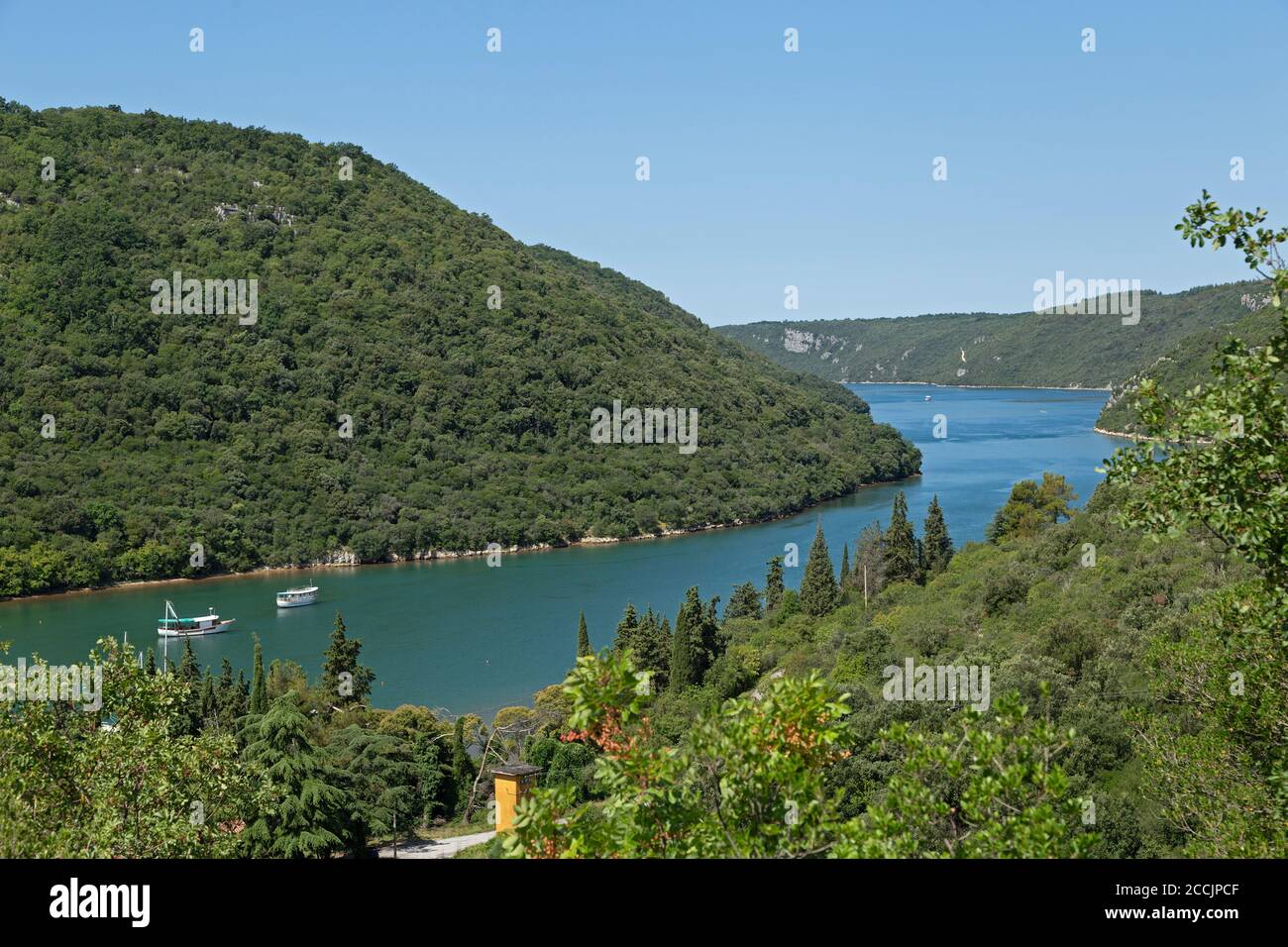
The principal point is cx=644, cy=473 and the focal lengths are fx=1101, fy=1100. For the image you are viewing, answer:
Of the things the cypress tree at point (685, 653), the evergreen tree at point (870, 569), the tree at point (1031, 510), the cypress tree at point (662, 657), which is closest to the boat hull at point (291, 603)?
the cypress tree at point (662, 657)

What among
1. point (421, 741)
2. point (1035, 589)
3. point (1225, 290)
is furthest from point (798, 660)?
point (1225, 290)

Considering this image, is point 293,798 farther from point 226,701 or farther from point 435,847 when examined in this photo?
point 226,701

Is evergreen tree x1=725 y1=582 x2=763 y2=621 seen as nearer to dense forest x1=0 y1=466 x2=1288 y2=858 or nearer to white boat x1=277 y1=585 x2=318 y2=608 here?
dense forest x1=0 y1=466 x2=1288 y2=858

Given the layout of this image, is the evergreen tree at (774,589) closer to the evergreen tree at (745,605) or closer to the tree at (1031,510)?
the evergreen tree at (745,605)

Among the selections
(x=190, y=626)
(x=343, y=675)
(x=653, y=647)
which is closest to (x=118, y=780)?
(x=343, y=675)

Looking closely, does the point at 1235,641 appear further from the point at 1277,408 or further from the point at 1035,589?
the point at 1035,589

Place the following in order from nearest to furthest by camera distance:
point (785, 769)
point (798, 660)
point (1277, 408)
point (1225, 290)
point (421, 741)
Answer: point (785, 769) < point (1277, 408) < point (421, 741) < point (798, 660) < point (1225, 290)

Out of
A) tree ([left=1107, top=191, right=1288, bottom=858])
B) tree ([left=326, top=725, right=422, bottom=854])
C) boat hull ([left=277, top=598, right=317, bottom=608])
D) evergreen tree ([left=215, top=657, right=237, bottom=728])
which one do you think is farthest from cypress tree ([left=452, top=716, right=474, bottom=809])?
boat hull ([left=277, top=598, right=317, bottom=608])
